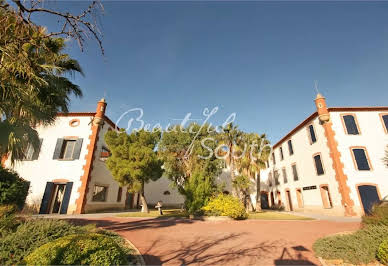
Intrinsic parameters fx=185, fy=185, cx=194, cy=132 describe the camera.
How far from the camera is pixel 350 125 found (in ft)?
56.3

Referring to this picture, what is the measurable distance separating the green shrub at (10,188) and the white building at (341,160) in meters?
22.7

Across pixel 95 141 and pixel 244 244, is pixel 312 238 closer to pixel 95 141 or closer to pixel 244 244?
pixel 244 244

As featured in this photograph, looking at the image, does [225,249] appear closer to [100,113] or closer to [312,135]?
[100,113]

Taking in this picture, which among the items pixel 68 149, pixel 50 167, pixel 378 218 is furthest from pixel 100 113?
pixel 378 218

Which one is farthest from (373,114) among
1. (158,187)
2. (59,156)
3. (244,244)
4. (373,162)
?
(59,156)

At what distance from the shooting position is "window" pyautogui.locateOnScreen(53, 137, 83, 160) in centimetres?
1653

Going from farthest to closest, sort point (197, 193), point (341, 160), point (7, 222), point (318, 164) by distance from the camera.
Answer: point (318, 164), point (341, 160), point (197, 193), point (7, 222)

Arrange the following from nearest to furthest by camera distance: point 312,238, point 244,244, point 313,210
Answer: point 244,244 → point 312,238 → point 313,210

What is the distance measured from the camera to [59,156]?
54.1 feet

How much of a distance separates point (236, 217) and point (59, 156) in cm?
1594

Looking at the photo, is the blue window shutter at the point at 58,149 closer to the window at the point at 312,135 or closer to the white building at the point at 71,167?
the white building at the point at 71,167

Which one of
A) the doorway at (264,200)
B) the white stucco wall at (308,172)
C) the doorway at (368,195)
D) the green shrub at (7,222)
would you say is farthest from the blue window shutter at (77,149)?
the doorway at (264,200)

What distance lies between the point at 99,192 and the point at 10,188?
8790 mm

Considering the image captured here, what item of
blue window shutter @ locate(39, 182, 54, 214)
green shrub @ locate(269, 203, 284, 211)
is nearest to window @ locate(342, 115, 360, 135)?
green shrub @ locate(269, 203, 284, 211)
